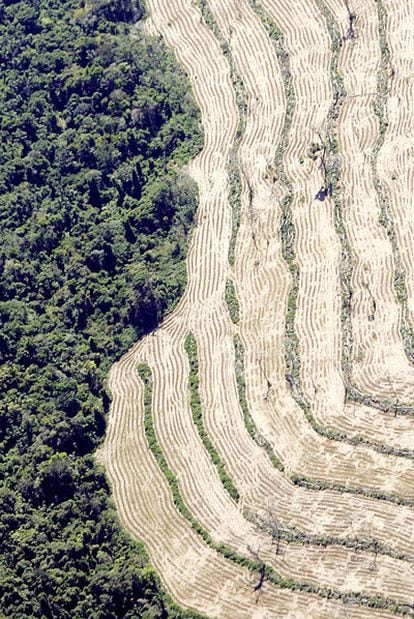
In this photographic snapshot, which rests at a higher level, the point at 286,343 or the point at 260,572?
the point at 286,343

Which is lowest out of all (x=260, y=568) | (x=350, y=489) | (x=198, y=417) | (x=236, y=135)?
(x=260, y=568)

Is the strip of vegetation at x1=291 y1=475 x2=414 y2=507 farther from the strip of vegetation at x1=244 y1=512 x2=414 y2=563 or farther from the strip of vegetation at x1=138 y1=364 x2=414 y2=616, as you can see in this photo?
the strip of vegetation at x1=138 y1=364 x2=414 y2=616

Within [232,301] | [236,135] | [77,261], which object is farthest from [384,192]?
[77,261]

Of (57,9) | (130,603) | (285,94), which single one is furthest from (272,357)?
(57,9)

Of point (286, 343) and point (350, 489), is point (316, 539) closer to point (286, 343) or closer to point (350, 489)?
point (350, 489)

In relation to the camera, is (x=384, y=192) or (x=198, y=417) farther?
(x=384, y=192)

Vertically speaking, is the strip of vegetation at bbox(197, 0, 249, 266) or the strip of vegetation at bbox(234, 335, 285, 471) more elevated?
the strip of vegetation at bbox(197, 0, 249, 266)

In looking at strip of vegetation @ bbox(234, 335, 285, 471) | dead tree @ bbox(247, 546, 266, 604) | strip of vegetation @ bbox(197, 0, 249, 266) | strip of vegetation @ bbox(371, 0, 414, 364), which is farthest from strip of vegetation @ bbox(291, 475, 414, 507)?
strip of vegetation @ bbox(197, 0, 249, 266)
